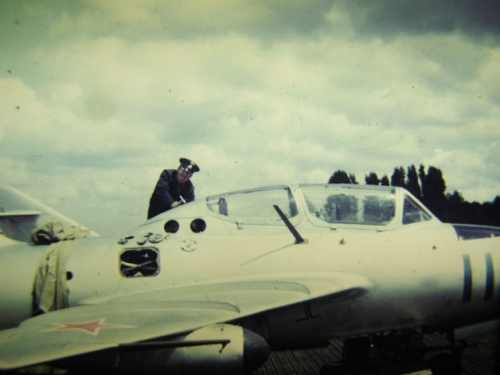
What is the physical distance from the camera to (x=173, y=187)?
20.4ft

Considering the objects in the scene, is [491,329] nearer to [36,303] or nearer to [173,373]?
[173,373]

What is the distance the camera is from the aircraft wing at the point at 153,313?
2.70 meters

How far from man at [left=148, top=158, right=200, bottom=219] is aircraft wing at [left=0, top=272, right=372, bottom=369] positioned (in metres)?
2.39

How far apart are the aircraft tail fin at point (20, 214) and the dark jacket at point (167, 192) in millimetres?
1465

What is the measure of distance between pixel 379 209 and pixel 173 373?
2.83 meters

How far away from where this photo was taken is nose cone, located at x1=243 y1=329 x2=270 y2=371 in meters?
3.00

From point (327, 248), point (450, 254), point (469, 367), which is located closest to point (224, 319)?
point (327, 248)

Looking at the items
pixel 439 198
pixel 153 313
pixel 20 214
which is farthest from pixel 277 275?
pixel 439 198

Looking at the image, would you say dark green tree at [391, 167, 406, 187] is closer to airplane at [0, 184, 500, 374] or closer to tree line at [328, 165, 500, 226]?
tree line at [328, 165, 500, 226]

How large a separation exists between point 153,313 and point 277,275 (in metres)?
1.28

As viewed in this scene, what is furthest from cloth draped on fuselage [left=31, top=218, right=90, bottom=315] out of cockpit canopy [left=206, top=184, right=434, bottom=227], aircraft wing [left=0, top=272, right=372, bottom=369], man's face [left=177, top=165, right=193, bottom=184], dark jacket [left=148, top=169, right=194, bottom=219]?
man's face [left=177, top=165, right=193, bottom=184]

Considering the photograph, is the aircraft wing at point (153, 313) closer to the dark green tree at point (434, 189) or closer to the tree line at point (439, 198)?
the tree line at point (439, 198)

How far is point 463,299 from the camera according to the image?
147 inches

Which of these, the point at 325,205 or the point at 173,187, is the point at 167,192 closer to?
the point at 173,187
